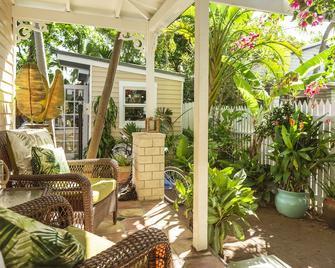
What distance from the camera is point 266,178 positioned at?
458 centimetres

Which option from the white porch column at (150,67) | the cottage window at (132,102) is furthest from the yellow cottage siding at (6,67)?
the cottage window at (132,102)

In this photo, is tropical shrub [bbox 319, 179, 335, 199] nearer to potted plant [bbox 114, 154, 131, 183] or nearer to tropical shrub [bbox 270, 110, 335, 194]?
tropical shrub [bbox 270, 110, 335, 194]

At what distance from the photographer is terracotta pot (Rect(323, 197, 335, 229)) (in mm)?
3600

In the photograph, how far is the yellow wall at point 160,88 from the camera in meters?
8.08

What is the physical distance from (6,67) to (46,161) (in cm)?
161

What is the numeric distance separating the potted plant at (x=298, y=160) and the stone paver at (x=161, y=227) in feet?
5.13

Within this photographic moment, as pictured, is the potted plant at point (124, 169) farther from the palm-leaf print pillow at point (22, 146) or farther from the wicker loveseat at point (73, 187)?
the wicker loveseat at point (73, 187)

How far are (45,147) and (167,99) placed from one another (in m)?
6.21

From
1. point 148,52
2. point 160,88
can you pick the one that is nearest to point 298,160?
point 148,52

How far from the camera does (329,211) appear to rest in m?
3.64

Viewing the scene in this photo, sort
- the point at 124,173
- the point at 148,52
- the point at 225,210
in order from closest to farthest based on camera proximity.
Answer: the point at 225,210
the point at 148,52
the point at 124,173

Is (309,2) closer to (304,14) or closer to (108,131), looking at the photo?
(304,14)

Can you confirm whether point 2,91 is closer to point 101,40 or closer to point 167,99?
point 167,99

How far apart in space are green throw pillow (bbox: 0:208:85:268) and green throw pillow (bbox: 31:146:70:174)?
5.86 feet
